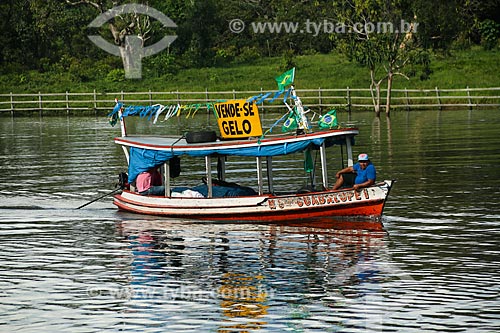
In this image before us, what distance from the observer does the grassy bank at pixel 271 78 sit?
67.2 m

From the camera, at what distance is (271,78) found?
71.5 metres

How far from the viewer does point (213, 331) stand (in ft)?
50.4

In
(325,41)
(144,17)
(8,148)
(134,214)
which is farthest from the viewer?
(325,41)

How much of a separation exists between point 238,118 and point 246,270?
6333 millimetres

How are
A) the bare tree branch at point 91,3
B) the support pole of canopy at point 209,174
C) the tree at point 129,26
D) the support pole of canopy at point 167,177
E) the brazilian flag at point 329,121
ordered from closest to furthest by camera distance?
the brazilian flag at point 329,121 → the support pole of canopy at point 209,174 → the support pole of canopy at point 167,177 → the bare tree branch at point 91,3 → the tree at point 129,26

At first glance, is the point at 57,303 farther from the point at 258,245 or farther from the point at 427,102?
the point at 427,102

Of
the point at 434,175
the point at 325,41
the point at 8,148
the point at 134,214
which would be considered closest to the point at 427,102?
the point at 325,41

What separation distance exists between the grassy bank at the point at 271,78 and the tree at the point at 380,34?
506 cm

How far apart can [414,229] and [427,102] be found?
41125mm

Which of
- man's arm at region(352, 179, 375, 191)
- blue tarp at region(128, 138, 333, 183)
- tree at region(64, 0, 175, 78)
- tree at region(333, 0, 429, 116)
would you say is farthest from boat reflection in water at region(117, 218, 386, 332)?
tree at region(64, 0, 175, 78)

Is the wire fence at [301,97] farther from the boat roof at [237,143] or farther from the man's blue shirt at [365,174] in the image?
the man's blue shirt at [365,174]

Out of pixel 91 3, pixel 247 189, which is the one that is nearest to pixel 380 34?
pixel 91 3

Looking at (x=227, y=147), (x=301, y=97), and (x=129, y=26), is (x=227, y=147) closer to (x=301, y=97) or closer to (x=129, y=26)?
(x=301, y=97)
